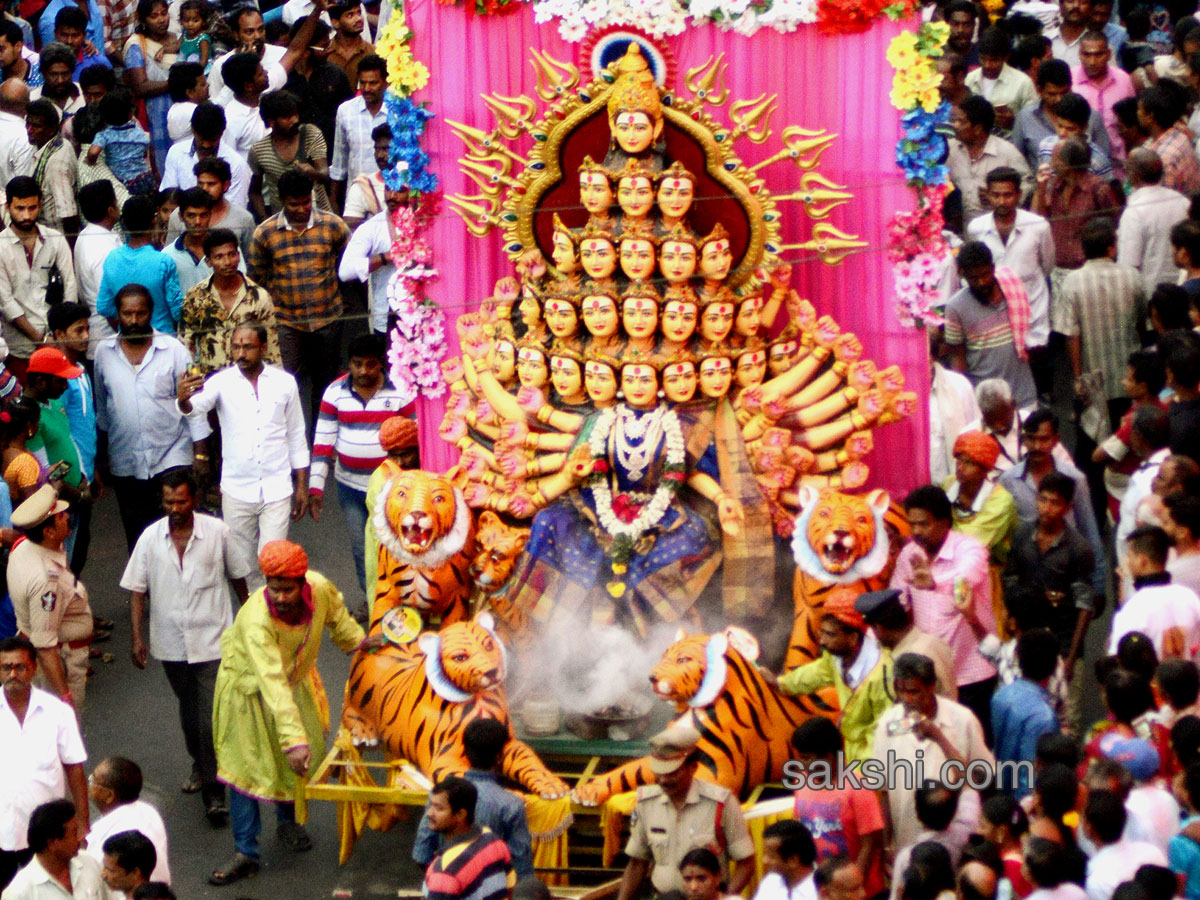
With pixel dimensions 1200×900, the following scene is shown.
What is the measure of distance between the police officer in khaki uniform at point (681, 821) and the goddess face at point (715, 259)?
9.08 feet

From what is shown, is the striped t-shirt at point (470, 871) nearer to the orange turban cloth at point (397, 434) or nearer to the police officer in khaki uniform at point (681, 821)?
the police officer in khaki uniform at point (681, 821)

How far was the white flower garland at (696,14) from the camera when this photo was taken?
9.90 m

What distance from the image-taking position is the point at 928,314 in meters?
A: 9.97

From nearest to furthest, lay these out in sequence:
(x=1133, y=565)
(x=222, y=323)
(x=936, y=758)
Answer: (x=936, y=758) < (x=1133, y=565) < (x=222, y=323)

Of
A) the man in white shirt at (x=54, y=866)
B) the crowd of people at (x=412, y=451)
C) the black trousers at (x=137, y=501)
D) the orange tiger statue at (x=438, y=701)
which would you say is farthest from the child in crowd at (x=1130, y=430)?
the black trousers at (x=137, y=501)

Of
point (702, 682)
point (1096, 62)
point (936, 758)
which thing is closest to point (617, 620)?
point (702, 682)

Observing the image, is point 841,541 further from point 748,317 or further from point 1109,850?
point 1109,850

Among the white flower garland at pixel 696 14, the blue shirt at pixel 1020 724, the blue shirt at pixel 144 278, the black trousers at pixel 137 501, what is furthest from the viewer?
the blue shirt at pixel 144 278

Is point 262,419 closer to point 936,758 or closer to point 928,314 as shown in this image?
point 928,314

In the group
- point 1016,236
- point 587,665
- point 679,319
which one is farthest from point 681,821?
point 1016,236

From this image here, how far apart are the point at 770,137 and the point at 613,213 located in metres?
0.93

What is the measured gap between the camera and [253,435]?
1038cm

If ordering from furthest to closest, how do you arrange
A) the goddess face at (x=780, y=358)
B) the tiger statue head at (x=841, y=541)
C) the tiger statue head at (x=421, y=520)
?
the goddess face at (x=780, y=358) < the tiger statue head at (x=421, y=520) < the tiger statue head at (x=841, y=541)

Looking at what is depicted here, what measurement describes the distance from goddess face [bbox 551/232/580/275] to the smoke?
160cm
